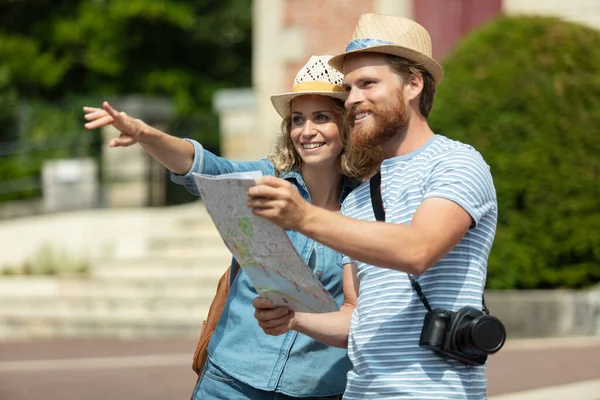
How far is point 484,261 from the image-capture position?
290cm

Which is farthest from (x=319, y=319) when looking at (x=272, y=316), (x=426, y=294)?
(x=426, y=294)

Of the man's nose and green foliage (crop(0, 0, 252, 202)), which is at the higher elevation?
the man's nose

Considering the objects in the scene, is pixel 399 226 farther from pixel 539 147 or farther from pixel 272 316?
pixel 539 147

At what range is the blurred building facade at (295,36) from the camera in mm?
12898

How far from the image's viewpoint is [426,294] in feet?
9.30

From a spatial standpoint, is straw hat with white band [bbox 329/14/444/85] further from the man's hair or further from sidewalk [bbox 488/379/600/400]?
sidewalk [bbox 488/379/600/400]

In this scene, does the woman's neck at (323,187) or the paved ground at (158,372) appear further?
the paved ground at (158,372)

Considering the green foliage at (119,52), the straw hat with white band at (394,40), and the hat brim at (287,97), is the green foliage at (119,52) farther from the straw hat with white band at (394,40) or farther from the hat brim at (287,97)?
the straw hat with white band at (394,40)

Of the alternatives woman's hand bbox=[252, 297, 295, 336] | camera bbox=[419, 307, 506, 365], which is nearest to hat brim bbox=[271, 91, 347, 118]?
woman's hand bbox=[252, 297, 295, 336]

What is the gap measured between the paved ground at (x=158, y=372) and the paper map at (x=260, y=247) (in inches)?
143

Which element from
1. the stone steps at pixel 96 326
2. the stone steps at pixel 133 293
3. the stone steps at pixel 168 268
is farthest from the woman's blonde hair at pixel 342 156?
the stone steps at pixel 168 268

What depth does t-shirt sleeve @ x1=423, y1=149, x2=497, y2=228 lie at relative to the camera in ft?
8.99

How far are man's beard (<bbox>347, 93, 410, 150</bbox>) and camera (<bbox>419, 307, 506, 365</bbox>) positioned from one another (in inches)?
21.3

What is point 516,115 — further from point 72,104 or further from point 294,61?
point 72,104
